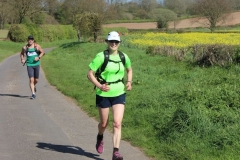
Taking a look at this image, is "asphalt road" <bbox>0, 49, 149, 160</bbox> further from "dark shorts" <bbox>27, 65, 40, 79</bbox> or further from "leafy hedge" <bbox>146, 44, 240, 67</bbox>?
"leafy hedge" <bbox>146, 44, 240, 67</bbox>

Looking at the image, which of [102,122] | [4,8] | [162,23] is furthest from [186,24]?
[102,122]

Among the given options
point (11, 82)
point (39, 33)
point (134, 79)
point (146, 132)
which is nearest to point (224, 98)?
point (146, 132)

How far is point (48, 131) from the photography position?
8.12 metres

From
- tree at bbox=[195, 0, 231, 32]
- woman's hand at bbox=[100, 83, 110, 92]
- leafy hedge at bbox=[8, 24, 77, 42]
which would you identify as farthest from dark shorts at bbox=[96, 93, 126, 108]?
tree at bbox=[195, 0, 231, 32]

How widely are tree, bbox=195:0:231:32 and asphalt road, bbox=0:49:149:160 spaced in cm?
5141

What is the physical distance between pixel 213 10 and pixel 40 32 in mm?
25685

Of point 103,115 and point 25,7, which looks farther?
point 25,7

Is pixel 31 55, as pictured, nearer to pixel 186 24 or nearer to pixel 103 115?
pixel 103 115

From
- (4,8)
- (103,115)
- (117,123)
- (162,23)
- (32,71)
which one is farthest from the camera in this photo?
(162,23)

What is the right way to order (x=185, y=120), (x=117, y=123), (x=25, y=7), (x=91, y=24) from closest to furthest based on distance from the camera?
(x=117, y=123) < (x=185, y=120) < (x=91, y=24) < (x=25, y=7)

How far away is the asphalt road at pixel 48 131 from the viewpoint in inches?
258

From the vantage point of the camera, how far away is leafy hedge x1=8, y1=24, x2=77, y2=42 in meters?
52.4

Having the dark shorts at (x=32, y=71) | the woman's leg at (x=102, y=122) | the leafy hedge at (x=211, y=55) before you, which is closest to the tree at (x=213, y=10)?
the leafy hedge at (x=211, y=55)

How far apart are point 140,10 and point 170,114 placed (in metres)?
102
